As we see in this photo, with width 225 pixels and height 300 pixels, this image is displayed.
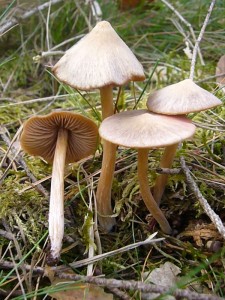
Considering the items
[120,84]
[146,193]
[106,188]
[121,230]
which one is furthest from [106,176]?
[120,84]

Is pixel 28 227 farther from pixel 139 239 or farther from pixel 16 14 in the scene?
pixel 16 14

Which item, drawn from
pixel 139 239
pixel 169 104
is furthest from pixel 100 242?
pixel 169 104

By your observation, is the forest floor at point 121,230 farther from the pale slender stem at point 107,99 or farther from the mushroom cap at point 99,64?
the mushroom cap at point 99,64

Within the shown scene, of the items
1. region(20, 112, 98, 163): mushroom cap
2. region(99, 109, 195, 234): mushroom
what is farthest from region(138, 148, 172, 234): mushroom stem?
region(20, 112, 98, 163): mushroom cap

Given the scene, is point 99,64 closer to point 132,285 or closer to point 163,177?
point 163,177

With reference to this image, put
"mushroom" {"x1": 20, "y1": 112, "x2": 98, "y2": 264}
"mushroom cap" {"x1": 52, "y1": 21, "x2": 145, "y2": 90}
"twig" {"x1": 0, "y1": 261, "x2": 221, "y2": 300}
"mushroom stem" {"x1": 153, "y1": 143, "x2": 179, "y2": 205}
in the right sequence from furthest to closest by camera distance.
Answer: "mushroom stem" {"x1": 153, "y1": 143, "x2": 179, "y2": 205} → "mushroom" {"x1": 20, "y1": 112, "x2": 98, "y2": 264} → "mushroom cap" {"x1": 52, "y1": 21, "x2": 145, "y2": 90} → "twig" {"x1": 0, "y1": 261, "x2": 221, "y2": 300}

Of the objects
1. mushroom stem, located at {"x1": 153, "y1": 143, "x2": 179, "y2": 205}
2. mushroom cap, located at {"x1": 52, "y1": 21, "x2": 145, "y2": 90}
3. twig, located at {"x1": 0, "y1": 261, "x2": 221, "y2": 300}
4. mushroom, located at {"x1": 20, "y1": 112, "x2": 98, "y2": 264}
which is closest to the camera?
twig, located at {"x1": 0, "y1": 261, "x2": 221, "y2": 300}

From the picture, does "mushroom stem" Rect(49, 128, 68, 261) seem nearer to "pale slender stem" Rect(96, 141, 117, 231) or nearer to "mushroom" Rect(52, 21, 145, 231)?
"pale slender stem" Rect(96, 141, 117, 231)
